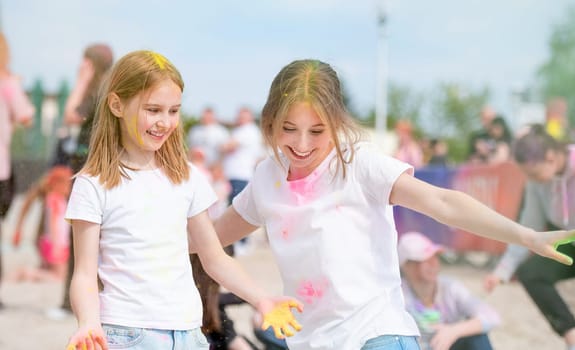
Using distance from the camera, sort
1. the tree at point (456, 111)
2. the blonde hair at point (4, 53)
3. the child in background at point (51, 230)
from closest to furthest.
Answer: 1. the blonde hair at point (4, 53)
2. the child in background at point (51, 230)
3. the tree at point (456, 111)

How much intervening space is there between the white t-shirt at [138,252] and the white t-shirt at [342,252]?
0.93 ft

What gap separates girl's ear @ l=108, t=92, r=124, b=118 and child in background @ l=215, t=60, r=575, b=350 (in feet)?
1.22

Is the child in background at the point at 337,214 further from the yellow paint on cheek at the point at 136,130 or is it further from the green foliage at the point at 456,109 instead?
the green foliage at the point at 456,109

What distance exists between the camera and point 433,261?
3.58 meters

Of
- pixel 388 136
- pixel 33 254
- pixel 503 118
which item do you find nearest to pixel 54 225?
pixel 33 254

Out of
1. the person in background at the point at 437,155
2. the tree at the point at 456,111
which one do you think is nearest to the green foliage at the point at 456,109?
the tree at the point at 456,111

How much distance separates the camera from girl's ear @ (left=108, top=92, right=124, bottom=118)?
207cm

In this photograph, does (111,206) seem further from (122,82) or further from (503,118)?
(503,118)

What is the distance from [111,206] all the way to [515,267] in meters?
2.38

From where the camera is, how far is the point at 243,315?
5.25m

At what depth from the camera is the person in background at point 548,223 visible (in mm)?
3738

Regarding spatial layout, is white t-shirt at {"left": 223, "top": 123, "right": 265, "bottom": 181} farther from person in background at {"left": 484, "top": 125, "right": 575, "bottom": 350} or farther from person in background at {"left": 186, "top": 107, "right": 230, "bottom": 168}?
person in background at {"left": 484, "top": 125, "right": 575, "bottom": 350}

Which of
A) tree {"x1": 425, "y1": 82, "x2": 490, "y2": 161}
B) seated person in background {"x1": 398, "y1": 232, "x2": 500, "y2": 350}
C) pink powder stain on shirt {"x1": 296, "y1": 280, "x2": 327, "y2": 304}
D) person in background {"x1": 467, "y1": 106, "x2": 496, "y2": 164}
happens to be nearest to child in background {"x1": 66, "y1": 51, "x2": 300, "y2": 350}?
pink powder stain on shirt {"x1": 296, "y1": 280, "x2": 327, "y2": 304}

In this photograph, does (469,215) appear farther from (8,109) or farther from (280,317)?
(8,109)
